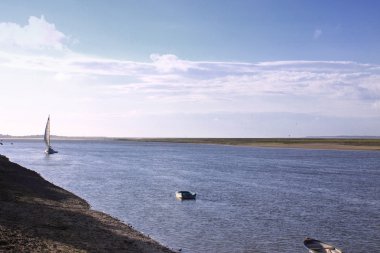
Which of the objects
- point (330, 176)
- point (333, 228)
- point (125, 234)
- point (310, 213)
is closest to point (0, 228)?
point (125, 234)

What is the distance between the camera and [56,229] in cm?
2705

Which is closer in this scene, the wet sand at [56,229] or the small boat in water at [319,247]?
the wet sand at [56,229]

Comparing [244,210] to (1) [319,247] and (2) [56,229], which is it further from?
(2) [56,229]

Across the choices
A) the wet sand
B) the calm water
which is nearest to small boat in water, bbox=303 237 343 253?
the calm water

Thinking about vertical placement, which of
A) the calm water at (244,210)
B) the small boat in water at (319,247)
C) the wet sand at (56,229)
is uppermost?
the wet sand at (56,229)

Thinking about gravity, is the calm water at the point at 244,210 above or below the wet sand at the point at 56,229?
below

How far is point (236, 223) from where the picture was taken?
39.2 meters

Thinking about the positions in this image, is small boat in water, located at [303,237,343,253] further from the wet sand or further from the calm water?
the wet sand

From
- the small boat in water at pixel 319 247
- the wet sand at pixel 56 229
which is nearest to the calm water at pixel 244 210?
the small boat in water at pixel 319 247

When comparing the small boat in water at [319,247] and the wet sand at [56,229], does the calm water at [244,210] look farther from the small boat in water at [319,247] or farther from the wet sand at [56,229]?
the wet sand at [56,229]

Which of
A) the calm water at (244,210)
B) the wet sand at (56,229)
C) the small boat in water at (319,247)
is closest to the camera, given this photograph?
the wet sand at (56,229)

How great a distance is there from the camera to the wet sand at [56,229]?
22.5 metres

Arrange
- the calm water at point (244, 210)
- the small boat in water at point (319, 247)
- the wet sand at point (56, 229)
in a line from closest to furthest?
the wet sand at point (56, 229) < the small boat in water at point (319, 247) < the calm water at point (244, 210)

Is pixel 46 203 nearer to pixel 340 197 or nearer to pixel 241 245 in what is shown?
pixel 241 245
